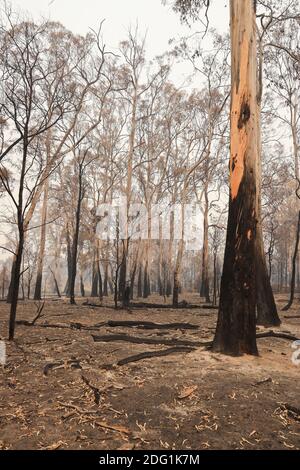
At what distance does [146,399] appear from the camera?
3.69m

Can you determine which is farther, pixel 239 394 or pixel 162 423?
pixel 239 394

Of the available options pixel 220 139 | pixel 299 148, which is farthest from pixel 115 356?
pixel 220 139

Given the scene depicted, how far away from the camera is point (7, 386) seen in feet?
13.6

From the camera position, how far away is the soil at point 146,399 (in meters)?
2.86

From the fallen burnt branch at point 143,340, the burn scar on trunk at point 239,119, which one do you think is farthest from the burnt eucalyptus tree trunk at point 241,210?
the fallen burnt branch at point 143,340

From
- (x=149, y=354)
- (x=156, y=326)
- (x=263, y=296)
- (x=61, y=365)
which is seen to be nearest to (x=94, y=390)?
(x=61, y=365)

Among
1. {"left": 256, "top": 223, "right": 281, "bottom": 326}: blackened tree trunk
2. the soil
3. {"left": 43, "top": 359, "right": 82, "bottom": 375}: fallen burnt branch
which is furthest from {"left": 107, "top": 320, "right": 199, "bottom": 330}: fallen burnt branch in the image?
{"left": 43, "top": 359, "right": 82, "bottom": 375}: fallen burnt branch

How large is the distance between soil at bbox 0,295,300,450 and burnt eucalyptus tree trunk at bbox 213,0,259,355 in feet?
1.35

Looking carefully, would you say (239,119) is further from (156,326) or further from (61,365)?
(156,326)

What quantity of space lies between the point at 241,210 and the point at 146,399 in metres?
3.22

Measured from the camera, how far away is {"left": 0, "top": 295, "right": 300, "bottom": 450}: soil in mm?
2861

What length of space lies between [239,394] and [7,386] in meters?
2.72

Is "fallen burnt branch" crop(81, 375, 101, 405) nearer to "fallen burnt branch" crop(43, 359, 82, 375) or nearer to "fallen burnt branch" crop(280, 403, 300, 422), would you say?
"fallen burnt branch" crop(43, 359, 82, 375)
